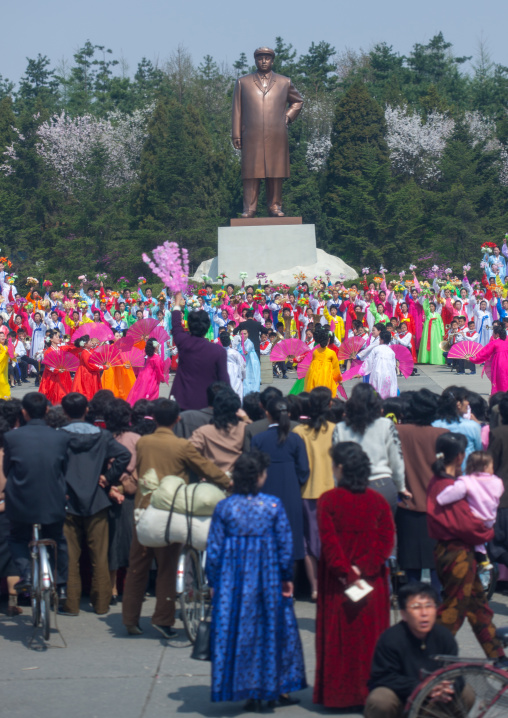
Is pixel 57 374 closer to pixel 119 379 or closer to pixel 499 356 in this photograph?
pixel 119 379

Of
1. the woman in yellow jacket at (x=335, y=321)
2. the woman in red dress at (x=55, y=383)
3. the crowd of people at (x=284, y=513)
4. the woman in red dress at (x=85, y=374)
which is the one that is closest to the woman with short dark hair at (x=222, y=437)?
the crowd of people at (x=284, y=513)

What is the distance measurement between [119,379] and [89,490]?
6786 millimetres

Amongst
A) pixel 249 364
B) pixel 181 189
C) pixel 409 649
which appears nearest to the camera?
pixel 409 649

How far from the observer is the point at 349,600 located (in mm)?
4621

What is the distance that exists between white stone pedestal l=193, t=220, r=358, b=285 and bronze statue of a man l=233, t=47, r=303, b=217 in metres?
0.97

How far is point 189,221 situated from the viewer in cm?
3922

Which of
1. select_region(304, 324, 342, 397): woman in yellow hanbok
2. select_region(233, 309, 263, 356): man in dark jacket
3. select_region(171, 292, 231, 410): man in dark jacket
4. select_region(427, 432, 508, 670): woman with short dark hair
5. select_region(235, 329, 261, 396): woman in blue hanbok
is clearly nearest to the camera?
select_region(427, 432, 508, 670): woman with short dark hair

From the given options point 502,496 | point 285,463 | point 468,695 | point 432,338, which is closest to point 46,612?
point 285,463

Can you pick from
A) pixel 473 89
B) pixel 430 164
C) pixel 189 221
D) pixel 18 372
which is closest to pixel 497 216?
pixel 430 164

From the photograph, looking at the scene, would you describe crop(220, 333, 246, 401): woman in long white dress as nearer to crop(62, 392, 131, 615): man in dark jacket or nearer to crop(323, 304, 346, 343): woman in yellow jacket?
crop(62, 392, 131, 615): man in dark jacket

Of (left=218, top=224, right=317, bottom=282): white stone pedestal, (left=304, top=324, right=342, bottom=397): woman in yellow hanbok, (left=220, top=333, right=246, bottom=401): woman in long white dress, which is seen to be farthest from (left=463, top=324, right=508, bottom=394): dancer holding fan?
(left=218, top=224, right=317, bottom=282): white stone pedestal

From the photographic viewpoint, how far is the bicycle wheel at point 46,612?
18.4 feet

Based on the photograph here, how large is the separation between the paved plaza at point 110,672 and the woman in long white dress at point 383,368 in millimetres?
5336

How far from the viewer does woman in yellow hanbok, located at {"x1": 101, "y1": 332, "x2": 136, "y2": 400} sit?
1273cm
